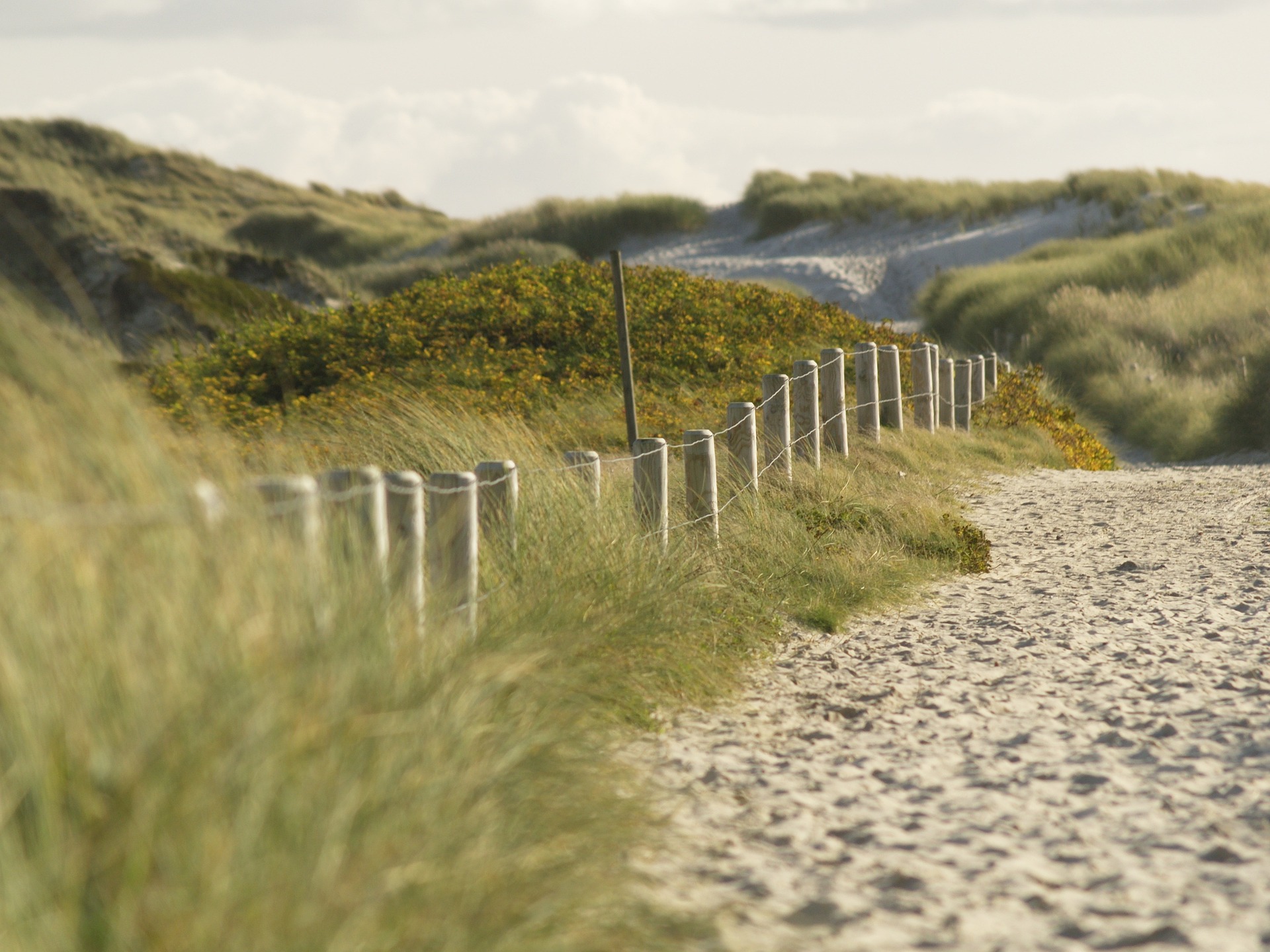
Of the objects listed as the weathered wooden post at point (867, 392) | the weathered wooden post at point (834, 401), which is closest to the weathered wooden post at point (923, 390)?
the weathered wooden post at point (867, 392)

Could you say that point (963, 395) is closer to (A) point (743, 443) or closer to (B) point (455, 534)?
(A) point (743, 443)

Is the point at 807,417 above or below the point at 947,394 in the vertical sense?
above

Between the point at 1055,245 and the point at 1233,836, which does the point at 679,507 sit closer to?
the point at 1233,836

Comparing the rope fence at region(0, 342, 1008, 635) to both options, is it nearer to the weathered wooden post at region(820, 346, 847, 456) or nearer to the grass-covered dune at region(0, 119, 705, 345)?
the weathered wooden post at region(820, 346, 847, 456)

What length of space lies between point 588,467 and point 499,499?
95 cm

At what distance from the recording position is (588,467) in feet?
18.1

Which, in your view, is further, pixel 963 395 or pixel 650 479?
pixel 963 395

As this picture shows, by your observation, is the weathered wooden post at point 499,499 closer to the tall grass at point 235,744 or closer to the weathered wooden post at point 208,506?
the tall grass at point 235,744

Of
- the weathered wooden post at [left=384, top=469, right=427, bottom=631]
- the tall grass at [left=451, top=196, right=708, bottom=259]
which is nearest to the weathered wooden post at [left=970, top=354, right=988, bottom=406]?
the weathered wooden post at [left=384, top=469, right=427, bottom=631]

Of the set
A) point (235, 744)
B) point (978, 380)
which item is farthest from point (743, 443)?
point (978, 380)

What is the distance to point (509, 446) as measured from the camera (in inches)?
257

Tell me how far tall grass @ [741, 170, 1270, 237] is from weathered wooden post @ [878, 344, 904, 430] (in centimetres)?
1994

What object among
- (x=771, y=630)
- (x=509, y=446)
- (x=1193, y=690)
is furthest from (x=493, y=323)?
(x=1193, y=690)

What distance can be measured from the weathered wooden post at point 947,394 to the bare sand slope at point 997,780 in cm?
593
